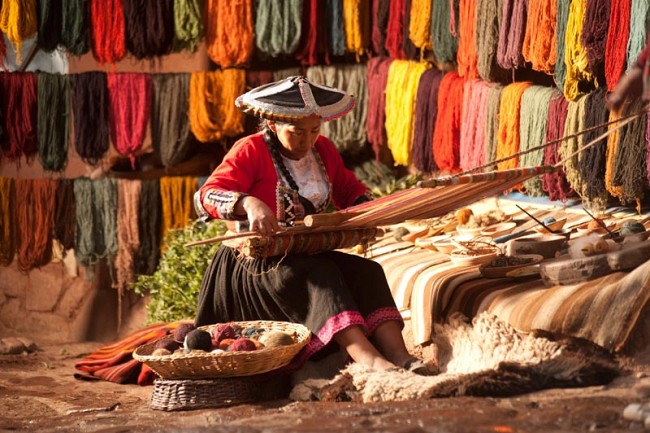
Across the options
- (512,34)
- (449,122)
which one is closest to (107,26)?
(449,122)

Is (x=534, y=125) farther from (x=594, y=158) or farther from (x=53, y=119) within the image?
(x=53, y=119)

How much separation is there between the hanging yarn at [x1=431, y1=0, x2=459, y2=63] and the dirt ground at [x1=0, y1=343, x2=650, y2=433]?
322 cm

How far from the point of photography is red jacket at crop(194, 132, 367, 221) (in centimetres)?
518

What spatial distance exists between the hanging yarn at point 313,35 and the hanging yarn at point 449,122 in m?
1.17

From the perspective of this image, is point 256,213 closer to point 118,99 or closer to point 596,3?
point 596,3

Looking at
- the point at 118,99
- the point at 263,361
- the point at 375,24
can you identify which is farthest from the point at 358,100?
the point at 263,361

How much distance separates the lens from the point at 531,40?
22.3 ft

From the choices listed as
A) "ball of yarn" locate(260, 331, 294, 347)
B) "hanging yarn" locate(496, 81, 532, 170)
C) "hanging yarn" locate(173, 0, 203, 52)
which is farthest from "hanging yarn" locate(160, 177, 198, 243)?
"ball of yarn" locate(260, 331, 294, 347)

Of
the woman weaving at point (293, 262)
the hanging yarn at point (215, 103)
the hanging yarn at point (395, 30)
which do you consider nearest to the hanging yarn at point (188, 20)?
the hanging yarn at point (215, 103)

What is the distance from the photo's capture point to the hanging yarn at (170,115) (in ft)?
29.0

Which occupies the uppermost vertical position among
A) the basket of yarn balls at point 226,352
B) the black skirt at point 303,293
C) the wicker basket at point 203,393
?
the black skirt at point 303,293

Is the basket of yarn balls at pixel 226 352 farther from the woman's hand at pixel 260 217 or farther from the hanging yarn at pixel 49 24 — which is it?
the hanging yarn at pixel 49 24

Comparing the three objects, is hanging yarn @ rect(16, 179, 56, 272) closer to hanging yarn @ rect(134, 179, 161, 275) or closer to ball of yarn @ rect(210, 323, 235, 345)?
hanging yarn @ rect(134, 179, 161, 275)

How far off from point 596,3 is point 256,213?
2242 mm
